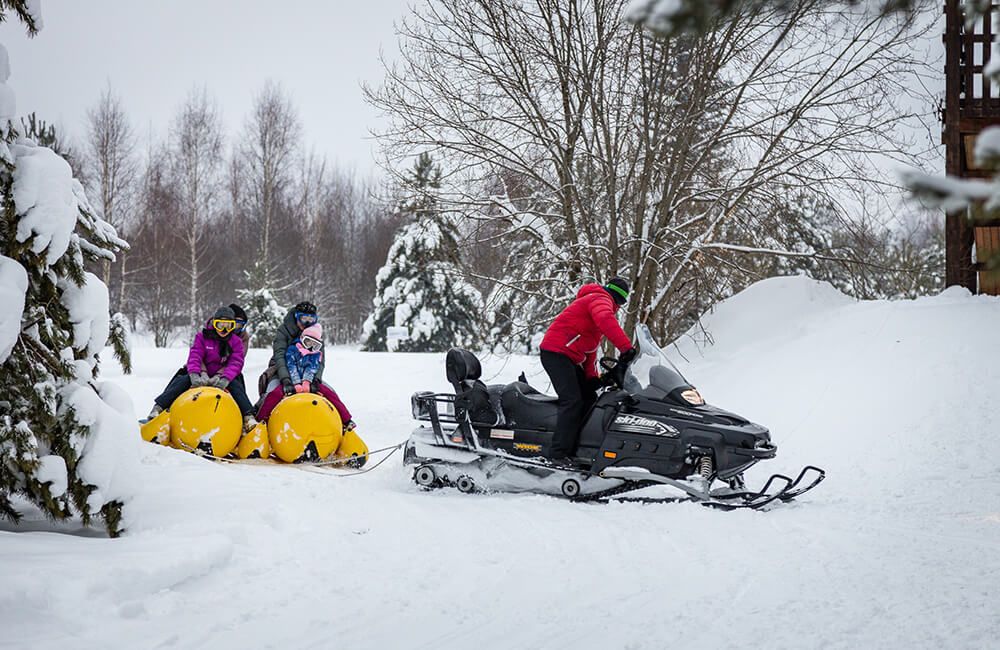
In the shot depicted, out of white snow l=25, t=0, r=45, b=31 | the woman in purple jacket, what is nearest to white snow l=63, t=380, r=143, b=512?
white snow l=25, t=0, r=45, b=31

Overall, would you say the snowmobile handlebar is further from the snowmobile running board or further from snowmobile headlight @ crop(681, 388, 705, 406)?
the snowmobile running board

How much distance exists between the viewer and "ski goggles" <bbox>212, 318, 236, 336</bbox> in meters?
8.13

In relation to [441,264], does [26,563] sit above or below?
Answer: below

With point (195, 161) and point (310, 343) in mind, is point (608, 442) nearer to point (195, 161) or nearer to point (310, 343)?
point (310, 343)

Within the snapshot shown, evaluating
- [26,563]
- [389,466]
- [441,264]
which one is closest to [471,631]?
[26,563]

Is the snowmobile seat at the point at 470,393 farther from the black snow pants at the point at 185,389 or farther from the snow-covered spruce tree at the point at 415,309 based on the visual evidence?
the snow-covered spruce tree at the point at 415,309

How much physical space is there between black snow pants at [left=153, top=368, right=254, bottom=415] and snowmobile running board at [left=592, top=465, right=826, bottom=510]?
12.2ft

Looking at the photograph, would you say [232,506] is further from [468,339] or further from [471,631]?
[468,339]

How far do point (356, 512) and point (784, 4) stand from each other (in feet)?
14.2

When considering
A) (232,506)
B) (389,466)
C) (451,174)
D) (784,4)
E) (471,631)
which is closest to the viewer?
(784,4)

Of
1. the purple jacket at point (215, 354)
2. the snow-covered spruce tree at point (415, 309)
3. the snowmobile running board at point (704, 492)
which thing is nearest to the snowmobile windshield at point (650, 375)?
the snowmobile running board at point (704, 492)

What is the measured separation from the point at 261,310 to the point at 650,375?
2153 cm

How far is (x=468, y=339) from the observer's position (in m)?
27.8

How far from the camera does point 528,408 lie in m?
6.58
